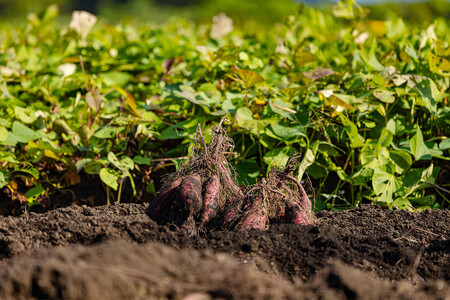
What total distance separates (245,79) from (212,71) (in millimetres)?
724

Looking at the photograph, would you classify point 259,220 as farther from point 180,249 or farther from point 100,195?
point 100,195

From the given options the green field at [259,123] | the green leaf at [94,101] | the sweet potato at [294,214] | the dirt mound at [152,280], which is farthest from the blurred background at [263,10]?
the dirt mound at [152,280]

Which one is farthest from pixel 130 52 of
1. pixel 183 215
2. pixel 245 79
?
pixel 183 215

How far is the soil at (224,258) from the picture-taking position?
1.26m

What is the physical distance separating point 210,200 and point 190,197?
118 millimetres

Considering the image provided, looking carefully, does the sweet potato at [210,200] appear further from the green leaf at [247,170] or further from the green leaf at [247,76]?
the green leaf at [247,76]

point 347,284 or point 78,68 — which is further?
point 78,68

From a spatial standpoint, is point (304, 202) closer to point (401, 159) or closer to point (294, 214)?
point (294, 214)

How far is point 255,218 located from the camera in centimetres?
209

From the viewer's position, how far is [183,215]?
2.11m

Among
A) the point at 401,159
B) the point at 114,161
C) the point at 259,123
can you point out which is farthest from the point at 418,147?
the point at 114,161

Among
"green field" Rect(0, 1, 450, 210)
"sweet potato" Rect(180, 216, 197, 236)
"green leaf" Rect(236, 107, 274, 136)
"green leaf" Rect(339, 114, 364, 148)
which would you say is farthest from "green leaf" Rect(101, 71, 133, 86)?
"sweet potato" Rect(180, 216, 197, 236)

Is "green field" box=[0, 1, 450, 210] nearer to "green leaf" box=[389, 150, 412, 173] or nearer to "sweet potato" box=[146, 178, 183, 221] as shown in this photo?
"green leaf" box=[389, 150, 412, 173]

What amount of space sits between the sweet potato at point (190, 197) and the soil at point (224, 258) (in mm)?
128
